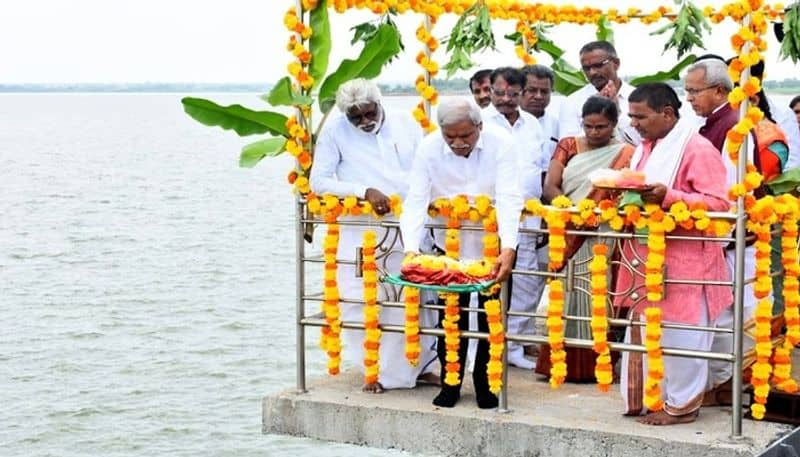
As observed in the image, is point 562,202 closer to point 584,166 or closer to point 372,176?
point 584,166

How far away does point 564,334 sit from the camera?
7.90 m

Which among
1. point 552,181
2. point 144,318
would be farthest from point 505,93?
point 144,318

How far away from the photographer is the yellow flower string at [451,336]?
739 cm

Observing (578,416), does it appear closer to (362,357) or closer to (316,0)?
(362,357)

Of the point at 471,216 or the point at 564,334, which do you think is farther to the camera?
the point at 564,334

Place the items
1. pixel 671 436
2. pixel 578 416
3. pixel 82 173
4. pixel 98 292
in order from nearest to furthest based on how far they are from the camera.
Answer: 1. pixel 671 436
2. pixel 578 416
3. pixel 98 292
4. pixel 82 173

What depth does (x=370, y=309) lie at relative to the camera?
7617 millimetres

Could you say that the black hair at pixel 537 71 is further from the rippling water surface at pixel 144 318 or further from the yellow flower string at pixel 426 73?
the rippling water surface at pixel 144 318

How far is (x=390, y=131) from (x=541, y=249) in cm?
129

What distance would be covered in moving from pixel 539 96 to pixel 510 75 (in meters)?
0.41

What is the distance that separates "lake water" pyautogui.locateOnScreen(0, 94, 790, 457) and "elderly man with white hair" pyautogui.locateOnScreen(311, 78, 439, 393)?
138 centimetres

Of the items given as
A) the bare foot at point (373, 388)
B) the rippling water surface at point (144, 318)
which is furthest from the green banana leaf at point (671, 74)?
the rippling water surface at point (144, 318)

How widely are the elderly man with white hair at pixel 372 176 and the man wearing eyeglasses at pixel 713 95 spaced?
1.53 metres

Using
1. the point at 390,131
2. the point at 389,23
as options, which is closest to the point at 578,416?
the point at 390,131
